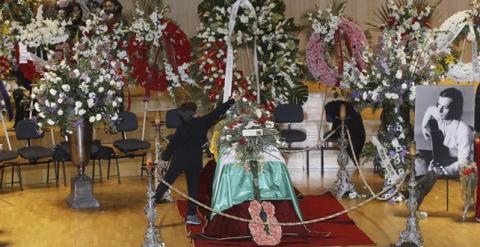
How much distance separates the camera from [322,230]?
397 inches

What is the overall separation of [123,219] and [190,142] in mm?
1545

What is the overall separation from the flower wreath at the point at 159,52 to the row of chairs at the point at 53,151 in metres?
0.94

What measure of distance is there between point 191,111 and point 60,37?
3.72 m

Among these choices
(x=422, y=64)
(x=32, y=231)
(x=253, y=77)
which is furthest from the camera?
(x=253, y=77)

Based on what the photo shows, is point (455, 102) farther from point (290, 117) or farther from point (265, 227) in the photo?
point (290, 117)

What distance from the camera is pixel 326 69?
13.8 m

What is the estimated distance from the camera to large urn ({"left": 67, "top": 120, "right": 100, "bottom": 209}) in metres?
11.7

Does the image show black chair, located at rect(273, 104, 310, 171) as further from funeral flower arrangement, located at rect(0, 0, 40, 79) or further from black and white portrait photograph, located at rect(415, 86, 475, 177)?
funeral flower arrangement, located at rect(0, 0, 40, 79)

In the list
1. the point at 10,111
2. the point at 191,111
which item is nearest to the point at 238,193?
the point at 191,111

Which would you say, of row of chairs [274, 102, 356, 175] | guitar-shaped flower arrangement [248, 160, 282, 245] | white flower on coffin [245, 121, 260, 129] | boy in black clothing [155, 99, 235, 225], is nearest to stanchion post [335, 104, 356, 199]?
row of chairs [274, 102, 356, 175]

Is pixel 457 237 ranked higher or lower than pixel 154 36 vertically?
lower

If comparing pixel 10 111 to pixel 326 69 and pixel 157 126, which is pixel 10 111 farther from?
pixel 326 69

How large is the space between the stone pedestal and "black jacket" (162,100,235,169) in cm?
192

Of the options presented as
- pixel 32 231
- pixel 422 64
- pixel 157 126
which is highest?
pixel 422 64
